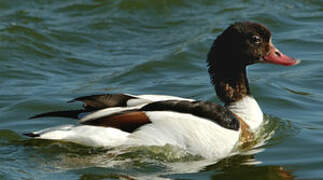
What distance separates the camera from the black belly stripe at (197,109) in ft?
25.6

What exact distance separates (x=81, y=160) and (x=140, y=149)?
2.22 feet

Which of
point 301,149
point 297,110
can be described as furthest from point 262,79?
point 301,149

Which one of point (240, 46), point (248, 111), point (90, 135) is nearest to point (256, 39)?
point (240, 46)

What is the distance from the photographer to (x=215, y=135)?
7.76m

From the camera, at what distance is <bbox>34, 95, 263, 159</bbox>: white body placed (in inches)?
303

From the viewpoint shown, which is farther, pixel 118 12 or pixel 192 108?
pixel 118 12

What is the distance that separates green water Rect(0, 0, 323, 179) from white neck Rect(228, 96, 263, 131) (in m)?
0.32

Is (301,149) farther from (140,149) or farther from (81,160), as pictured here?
(81,160)

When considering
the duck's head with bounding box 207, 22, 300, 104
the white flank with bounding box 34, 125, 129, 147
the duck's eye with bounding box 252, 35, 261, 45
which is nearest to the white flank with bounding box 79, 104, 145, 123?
the white flank with bounding box 34, 125, 129, 147

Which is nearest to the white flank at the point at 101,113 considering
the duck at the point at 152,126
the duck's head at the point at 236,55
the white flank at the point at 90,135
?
the duck at the point at 152,126

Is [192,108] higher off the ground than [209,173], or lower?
higher

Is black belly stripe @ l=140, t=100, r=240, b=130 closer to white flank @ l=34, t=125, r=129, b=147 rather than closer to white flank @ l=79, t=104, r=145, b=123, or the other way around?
white flank @ l=79, t=104, r=145, b=123

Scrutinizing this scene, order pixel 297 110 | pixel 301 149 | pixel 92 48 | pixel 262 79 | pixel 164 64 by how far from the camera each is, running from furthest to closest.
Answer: pixel 92 48 < pixel 164 64 < pixel 262 79 < pixel 297 110 < pixel 301 149

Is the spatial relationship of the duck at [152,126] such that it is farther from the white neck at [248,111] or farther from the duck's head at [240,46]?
the duck's head at [240,46]
